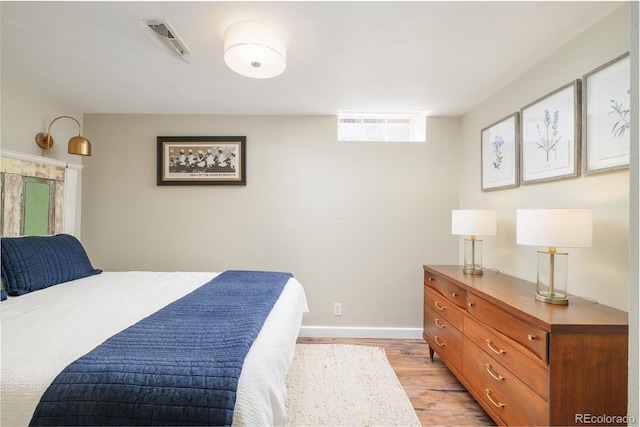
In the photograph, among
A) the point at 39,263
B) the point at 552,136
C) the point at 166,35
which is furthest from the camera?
the point at 39,263

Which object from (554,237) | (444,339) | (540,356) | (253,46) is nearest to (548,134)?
(554,237)

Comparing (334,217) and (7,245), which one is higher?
(334,217)

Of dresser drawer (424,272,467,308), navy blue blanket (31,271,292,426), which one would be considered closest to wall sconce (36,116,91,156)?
navy blue blanket (31,271,292,426)

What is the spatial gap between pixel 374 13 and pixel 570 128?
137 cm

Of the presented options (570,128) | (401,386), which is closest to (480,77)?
(570,128)

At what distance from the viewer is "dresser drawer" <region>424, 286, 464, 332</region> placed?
2.01m

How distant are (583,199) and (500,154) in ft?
2.85

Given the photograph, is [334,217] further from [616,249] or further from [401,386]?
[616,249]

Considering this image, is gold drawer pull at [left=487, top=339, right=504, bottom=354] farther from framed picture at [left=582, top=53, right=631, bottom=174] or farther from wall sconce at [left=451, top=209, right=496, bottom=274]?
framed picture at [left=582, top=53, right=631, bottom=174]

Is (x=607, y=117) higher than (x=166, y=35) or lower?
lower

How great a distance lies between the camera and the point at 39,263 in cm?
202

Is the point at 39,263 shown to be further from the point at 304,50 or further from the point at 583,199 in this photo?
the point at 583,199

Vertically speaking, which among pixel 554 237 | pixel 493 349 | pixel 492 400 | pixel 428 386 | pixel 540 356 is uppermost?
pixel 554 237

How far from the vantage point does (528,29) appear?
162 centimetres
